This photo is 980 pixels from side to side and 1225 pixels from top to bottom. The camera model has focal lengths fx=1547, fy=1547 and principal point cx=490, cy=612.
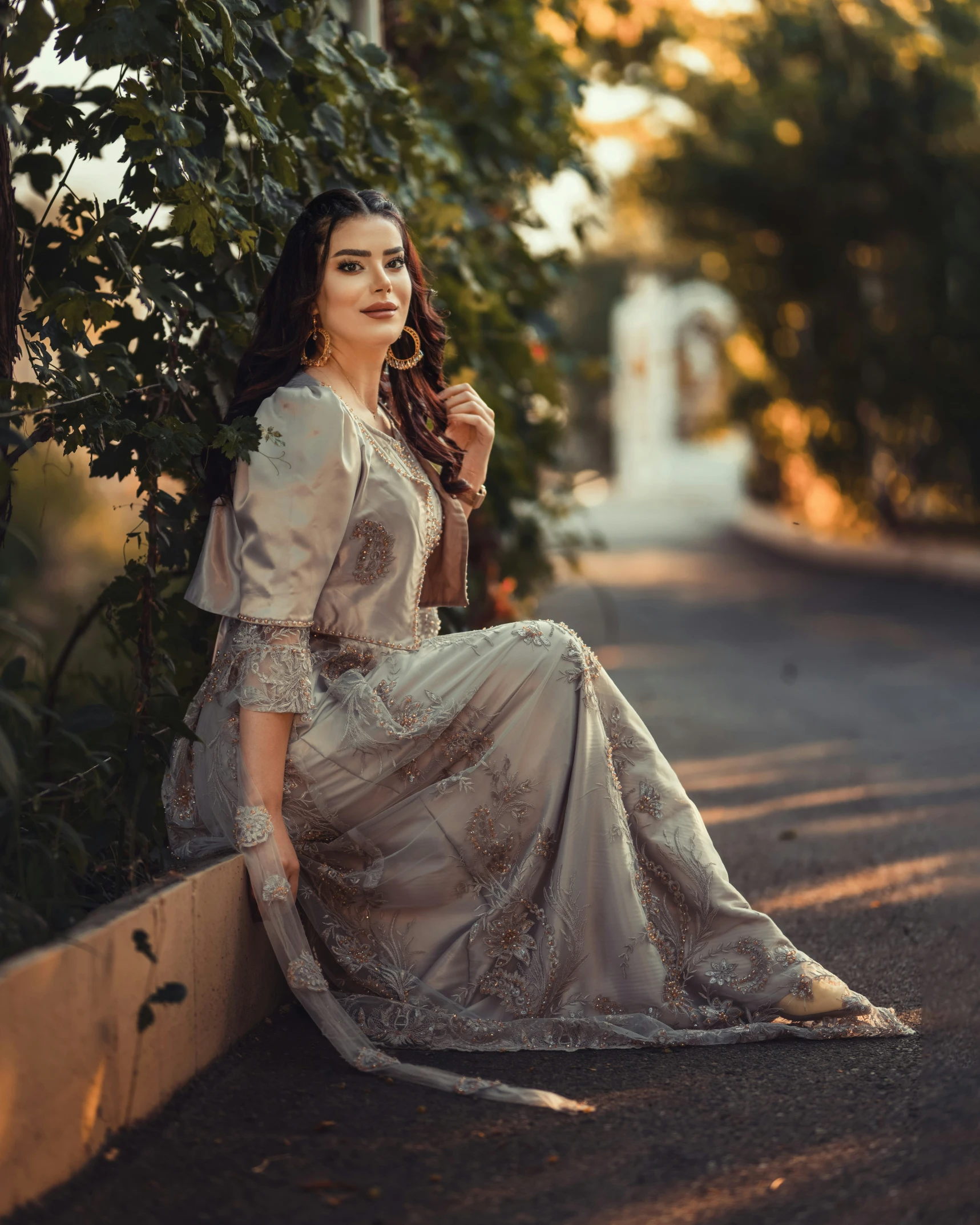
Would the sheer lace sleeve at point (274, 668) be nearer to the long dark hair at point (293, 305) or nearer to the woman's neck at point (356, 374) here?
the long dark hair at point (293, 305)

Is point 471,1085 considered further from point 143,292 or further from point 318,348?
point 143,292

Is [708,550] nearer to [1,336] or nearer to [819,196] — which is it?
[819,196]

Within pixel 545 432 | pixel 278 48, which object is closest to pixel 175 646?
pixel 278 48

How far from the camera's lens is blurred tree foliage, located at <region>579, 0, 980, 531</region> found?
14.6 m

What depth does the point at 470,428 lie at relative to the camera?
12.3 ft

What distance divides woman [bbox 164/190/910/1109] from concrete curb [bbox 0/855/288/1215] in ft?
0.48

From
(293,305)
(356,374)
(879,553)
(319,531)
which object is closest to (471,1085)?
(319,531)

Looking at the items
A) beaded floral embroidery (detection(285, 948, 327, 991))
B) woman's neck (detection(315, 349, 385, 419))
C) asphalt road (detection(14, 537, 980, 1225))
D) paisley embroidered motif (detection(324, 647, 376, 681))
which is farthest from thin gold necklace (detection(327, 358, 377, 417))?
asphalt road (detection(14, 537, 980, 1225))

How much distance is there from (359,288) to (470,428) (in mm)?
518

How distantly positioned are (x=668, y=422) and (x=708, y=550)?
23577 millimetres

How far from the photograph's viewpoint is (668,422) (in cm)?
4300

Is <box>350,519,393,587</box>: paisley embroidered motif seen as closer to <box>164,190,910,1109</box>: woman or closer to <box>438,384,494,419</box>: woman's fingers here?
<box>164,190,910,1109</box>: woman

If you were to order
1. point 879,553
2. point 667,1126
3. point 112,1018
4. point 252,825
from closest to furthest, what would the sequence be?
point 112,1018
point 667,1126
point 252,825
point 879,553

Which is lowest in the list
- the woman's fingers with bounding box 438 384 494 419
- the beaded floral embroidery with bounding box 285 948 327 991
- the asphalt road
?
the asphalt road
